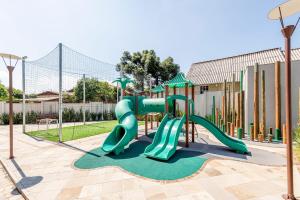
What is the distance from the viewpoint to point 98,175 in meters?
4.61

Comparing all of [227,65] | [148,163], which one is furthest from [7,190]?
[227,65]

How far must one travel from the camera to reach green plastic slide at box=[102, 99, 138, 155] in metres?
6.32

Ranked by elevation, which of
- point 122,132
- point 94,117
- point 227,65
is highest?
point 227,65

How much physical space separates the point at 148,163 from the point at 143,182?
124cm

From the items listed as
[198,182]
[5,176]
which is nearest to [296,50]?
[198,182]

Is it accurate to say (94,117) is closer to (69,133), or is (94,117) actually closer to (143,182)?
(69,133)

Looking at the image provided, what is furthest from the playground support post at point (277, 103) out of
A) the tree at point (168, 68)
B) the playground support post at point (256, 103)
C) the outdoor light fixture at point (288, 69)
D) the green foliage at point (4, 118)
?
the green foliage at point (4, 118)

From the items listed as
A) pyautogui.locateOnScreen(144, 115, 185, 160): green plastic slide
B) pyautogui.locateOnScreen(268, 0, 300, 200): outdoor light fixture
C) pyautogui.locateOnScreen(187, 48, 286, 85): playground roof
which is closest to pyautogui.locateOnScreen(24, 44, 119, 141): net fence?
pyautogui.locateOnScreen(144, 115, 185, 160): green plastic slide

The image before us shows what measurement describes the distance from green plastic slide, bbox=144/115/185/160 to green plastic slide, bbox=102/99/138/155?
820mm

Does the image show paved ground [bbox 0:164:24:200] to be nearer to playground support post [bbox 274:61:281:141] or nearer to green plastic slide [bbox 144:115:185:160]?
green plastic slide [bbox 144:115:185:160]

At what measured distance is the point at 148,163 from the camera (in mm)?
5371

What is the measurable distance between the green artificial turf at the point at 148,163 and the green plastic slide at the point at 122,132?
274 mm

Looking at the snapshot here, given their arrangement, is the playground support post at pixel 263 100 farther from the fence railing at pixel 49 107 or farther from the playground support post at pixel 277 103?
the fence railing at pixel 49 107

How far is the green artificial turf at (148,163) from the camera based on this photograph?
462 centimetres
